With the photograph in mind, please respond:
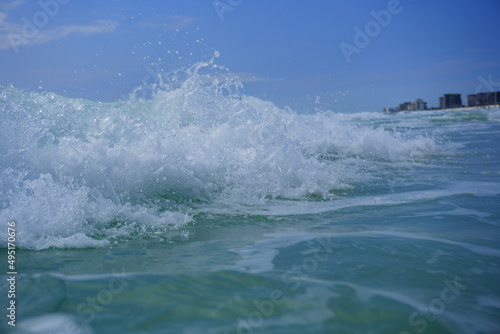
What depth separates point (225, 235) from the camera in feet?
11.8

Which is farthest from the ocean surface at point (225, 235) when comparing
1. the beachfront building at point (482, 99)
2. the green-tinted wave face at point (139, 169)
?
the beachfront building at point (482, 99)

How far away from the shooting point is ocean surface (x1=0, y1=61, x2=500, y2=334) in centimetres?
212

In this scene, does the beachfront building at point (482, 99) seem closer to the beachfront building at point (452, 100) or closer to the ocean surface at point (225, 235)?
the beachfront building at point (452, 100)

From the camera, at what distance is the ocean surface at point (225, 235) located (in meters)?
2.12

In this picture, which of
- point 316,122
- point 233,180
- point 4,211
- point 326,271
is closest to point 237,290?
point 326,271

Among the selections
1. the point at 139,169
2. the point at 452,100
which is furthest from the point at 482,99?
the point at 139,169

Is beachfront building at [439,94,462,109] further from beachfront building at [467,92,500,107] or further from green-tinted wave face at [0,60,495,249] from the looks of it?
green-tinted wave face at [0,60,495,249]

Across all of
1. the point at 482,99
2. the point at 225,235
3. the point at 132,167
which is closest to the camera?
the point at 225,235

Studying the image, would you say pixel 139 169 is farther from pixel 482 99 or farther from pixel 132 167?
pixel 482 99

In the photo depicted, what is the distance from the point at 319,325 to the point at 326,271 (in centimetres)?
70

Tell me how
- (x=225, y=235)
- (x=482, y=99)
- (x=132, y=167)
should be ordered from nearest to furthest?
(x=225, y=235)
(x=132, y=167)
(x=482, y=99)

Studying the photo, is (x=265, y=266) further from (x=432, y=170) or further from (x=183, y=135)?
(x=432, y=170)

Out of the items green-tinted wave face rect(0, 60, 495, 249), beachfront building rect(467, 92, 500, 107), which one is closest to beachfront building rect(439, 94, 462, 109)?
beachfront building rect(467, 92, 500, 107)

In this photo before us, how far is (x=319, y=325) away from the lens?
2.01 meters
